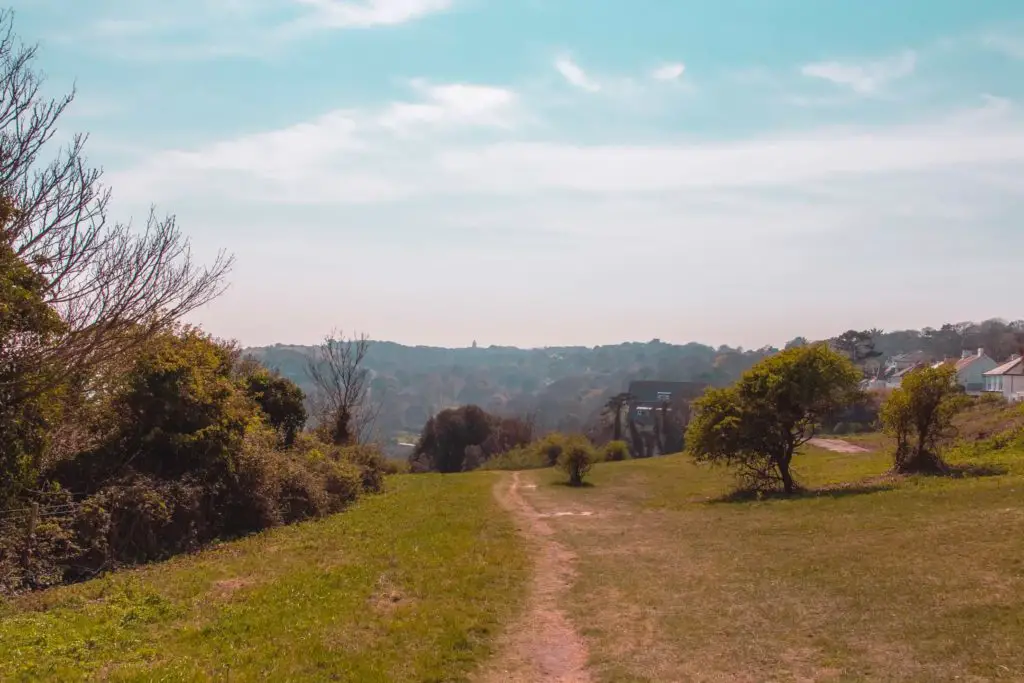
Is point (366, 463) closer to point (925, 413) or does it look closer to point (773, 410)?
point (773, 410)

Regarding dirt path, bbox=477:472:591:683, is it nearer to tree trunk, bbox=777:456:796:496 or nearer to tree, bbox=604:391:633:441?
tree trunk, bbox=777:456:796:496

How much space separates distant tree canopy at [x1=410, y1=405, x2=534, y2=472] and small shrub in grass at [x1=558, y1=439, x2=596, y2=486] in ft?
92.1

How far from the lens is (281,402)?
25.2m

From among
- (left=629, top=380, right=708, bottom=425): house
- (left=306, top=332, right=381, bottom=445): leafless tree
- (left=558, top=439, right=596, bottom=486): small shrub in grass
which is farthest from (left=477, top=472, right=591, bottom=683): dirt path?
(left=629, top=380, right=708, bottom=425): house

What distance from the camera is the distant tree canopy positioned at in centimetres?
6125

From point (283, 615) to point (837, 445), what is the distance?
40059 mm

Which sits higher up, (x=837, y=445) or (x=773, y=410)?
(x=773, y=410)

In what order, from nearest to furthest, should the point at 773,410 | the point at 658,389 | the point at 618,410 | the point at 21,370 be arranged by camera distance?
the point at 21,370, the point at 773,410, the point at 618,410, the point at 658,389

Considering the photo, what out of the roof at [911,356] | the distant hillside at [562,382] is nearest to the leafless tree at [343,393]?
the distant hillside at [562,382]

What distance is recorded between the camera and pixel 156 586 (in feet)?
35.1

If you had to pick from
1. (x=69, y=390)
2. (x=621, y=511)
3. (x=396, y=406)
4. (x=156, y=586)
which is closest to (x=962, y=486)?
(x=621, y=511)

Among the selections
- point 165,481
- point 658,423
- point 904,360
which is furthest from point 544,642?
point 904,360

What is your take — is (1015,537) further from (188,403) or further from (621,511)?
(188,403)

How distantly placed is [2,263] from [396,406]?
14712 cm
